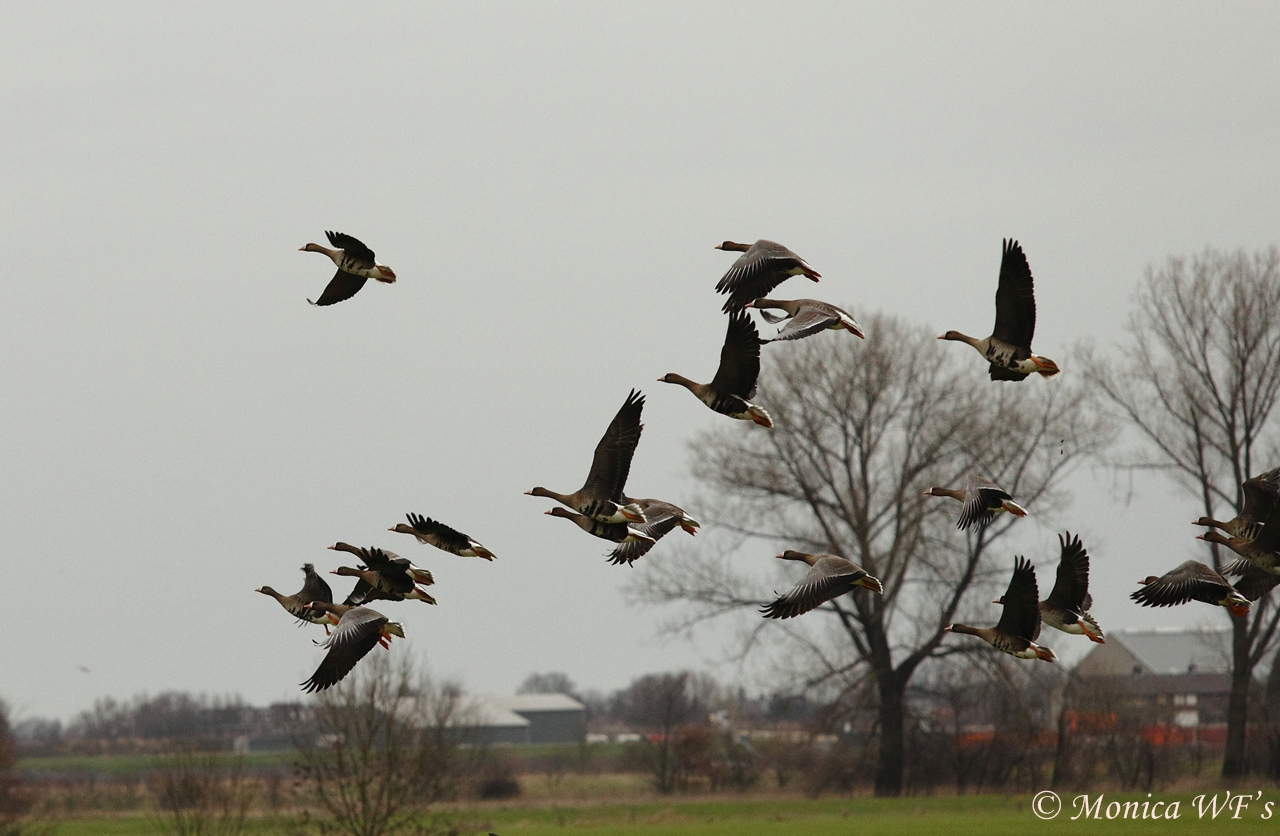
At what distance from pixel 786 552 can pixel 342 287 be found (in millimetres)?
4729

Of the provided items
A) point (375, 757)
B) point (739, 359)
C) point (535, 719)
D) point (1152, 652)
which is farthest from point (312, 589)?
point (535, 719)

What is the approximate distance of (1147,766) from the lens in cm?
4275

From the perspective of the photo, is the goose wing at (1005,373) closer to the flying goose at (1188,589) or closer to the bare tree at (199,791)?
the flying goose at (1188,589)

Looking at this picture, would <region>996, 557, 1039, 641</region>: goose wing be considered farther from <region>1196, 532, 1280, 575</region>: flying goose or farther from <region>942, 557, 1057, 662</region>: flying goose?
<region>1196, 532, 1280, 575</region>: flying goose

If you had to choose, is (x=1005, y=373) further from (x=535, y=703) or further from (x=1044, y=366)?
(x=535, y=703)

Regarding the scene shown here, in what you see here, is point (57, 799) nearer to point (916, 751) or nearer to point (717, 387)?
point (916, 751)

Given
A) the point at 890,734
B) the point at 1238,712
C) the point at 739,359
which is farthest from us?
the point at 890,734

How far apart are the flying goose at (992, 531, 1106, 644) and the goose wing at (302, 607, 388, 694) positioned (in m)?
5.12

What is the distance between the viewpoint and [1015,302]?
11.4 metres

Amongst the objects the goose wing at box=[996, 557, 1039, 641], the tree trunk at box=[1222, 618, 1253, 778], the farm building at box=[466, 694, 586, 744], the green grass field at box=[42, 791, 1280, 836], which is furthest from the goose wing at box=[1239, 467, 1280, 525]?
the farm building at box=[466, 694, 586, 744]

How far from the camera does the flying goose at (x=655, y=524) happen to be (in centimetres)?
1219

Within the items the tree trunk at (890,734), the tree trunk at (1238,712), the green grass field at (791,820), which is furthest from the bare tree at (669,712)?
the tree trunk at (1238,712)

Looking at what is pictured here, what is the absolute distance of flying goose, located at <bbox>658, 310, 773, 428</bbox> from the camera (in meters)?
11.6

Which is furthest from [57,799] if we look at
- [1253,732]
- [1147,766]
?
[1253,732]
